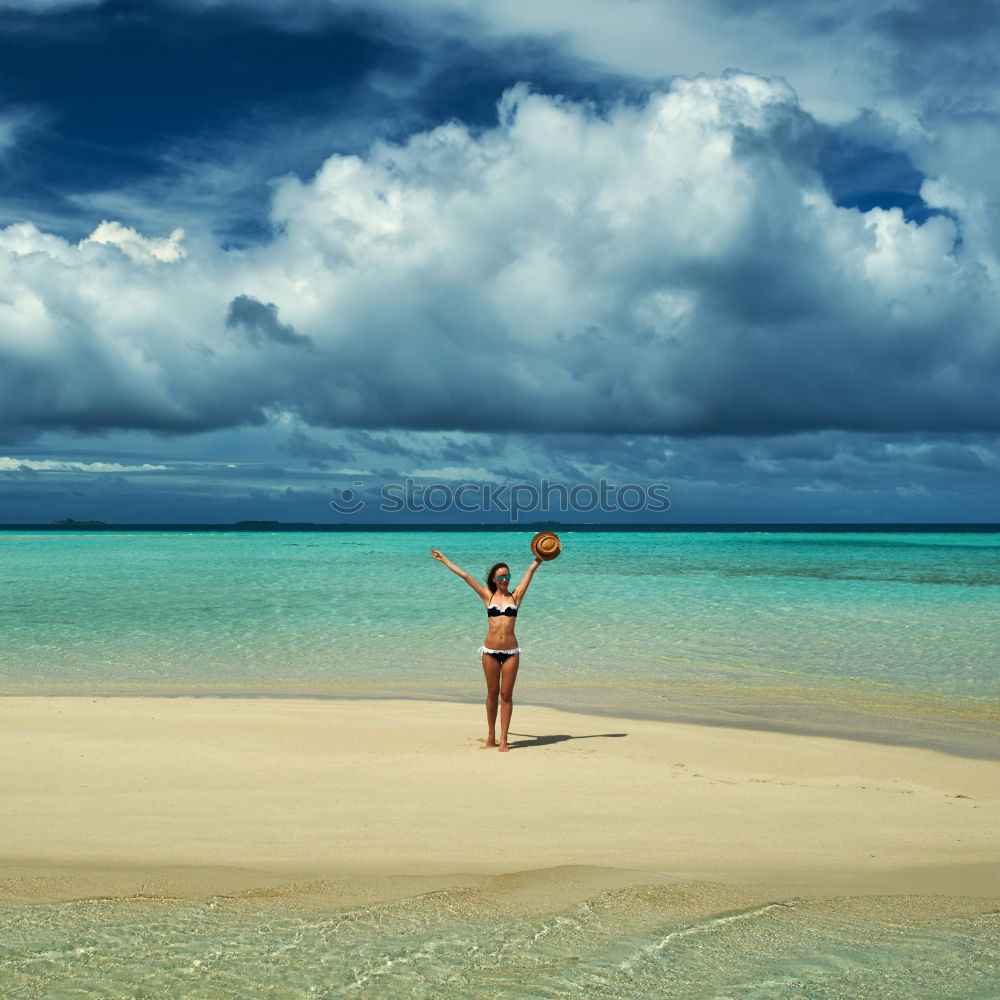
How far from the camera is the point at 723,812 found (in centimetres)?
790

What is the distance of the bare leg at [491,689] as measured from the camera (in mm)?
10016

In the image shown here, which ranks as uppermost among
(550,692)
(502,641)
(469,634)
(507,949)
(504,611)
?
(504,611)

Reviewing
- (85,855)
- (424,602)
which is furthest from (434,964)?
(424,602)

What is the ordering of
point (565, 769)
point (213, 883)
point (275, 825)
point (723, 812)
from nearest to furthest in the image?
1. point (213, 883)
2. point (275, 825)
3. point (723, 812)
4. point (565, 769)

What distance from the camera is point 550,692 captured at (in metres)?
15.4

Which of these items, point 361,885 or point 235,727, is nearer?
point 361,885

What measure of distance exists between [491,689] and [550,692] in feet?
18.0

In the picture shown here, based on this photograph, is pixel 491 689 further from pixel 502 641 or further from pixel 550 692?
pixel 550 692

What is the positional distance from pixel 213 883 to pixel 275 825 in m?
1.27

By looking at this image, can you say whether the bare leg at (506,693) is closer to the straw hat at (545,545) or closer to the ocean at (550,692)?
the straw hat at (545,545)

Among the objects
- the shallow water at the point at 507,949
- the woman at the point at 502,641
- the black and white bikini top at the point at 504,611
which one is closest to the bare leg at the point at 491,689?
the woman at the point at 502,641

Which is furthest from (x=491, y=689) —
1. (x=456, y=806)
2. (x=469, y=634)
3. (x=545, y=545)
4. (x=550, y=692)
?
(x=469, y=634)

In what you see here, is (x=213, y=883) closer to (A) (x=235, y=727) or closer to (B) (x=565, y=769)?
(B) (x=565, y=769)

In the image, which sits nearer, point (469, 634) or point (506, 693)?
point (506, 693)
